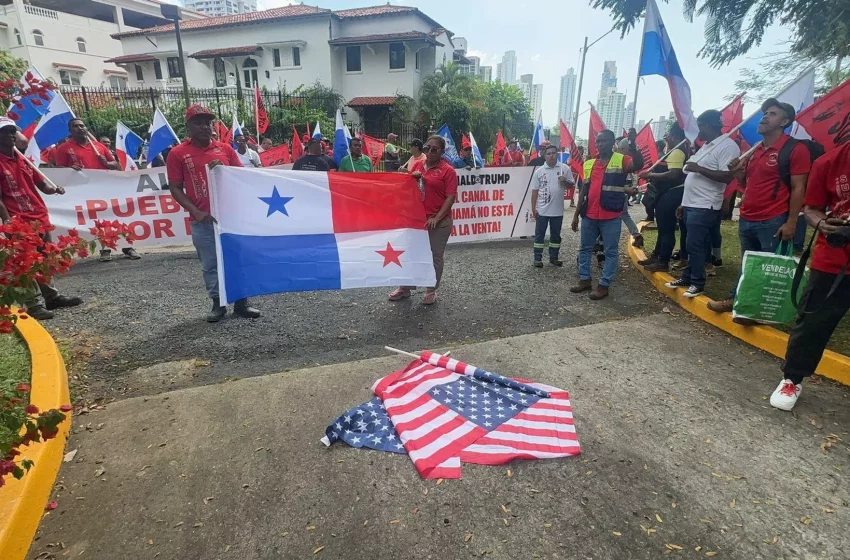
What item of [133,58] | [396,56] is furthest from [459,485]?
[133,58]

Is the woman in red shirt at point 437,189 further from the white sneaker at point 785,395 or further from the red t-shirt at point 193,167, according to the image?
the white sneaker at point 785,395

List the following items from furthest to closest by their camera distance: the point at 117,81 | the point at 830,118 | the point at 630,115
Answer: 1. the point at 117,81
2. the point at 630,115
3. the point at 830,118

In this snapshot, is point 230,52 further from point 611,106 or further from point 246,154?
point 611,106

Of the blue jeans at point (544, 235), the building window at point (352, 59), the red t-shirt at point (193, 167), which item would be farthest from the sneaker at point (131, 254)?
the building window at point (352, 59)

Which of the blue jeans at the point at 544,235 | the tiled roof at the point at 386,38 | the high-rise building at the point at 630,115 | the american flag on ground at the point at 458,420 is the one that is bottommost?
the american flag on ground at the point at 458,420

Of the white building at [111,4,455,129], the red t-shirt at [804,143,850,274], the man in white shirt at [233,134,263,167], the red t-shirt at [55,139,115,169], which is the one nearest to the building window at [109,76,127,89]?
the white building at [111,4,455,129]

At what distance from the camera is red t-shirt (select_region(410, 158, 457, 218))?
514cm

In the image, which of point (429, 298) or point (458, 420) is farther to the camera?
point (429, 298)

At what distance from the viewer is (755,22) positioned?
7.76m

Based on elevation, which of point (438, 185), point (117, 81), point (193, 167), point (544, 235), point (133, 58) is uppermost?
point (133, 58)

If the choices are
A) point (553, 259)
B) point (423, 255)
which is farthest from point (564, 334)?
point (553, 259)

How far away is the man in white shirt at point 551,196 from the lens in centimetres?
694

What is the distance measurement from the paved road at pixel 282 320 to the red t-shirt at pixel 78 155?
1725 millimetres

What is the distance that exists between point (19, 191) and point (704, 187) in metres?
7.16
